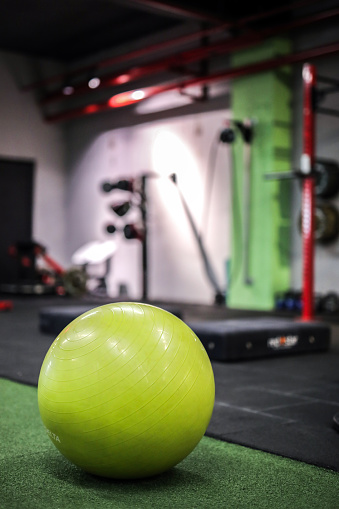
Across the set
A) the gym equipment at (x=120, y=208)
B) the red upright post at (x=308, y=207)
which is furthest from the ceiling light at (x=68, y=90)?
the red upright post at (x=308, y=207)

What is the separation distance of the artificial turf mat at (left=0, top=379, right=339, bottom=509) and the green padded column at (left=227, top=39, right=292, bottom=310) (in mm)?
5751

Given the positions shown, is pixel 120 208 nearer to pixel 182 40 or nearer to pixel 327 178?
pixel 327 178

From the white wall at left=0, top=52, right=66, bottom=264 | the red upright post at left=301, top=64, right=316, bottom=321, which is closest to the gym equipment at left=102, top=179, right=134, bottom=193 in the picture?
the red upright post at left=301, top=64, right=316, bottom=321

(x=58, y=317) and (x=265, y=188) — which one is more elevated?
(x=265, y=188)

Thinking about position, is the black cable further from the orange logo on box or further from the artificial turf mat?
the artificial turf mat

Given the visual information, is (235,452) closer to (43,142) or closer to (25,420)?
(25,420)

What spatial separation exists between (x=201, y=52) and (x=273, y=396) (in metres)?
5.99

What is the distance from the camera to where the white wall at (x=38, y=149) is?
10.9 metres

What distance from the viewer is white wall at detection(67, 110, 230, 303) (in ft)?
29.0

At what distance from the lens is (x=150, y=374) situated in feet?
5.91

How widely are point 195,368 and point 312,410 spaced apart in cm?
115

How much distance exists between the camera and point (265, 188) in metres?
8.01

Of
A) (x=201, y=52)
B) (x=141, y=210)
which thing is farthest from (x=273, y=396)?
(x=201, y=52)

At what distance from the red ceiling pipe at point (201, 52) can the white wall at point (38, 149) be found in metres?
1.28
